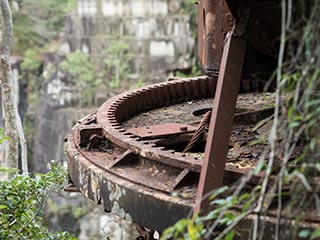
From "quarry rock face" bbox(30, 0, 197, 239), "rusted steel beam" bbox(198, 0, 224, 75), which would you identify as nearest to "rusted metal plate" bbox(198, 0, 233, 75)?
"rusted steel beam" bbox(198, 0, 224, 75)

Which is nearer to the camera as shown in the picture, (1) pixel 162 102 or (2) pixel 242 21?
(2) pixel 242 21

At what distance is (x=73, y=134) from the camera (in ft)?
18.4

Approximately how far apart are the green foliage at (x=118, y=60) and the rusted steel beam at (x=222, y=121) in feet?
50.6

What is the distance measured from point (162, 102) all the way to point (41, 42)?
18.6 metres

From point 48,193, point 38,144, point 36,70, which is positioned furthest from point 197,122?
point 36,70

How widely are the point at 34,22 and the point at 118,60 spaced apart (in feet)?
23.6

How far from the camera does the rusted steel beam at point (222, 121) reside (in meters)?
3.67

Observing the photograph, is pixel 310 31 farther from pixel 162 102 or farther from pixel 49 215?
pixel 49 215

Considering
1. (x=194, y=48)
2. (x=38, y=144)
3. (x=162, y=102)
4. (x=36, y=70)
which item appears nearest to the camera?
(x=162, y=102)

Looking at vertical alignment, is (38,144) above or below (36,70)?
below

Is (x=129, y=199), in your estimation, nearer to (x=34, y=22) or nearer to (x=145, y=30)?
(x=145, y=30)

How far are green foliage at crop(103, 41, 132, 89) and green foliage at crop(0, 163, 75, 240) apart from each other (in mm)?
12978

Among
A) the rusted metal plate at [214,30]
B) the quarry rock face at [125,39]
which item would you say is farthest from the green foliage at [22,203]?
the quarry rock face at [125,39]

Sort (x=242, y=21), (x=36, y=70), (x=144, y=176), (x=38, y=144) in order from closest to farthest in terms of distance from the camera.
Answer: (x=242, y=21), (x=144, y=176), (x=38, y=144), (x=36, y=70)
